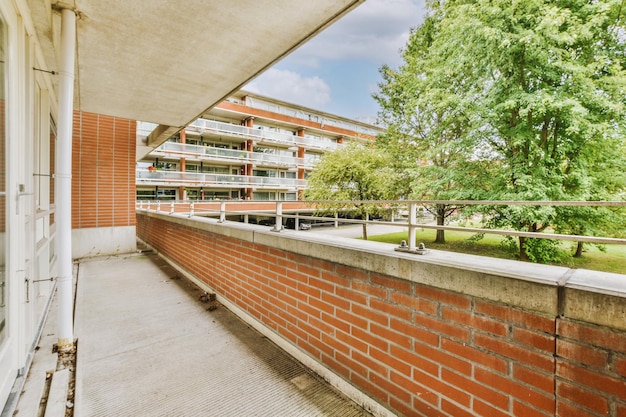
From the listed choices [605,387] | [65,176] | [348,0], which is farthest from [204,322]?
[348,0]

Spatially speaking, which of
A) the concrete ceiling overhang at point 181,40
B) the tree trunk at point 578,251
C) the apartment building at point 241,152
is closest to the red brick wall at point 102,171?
the concrete ceiling overhang at point 181,40

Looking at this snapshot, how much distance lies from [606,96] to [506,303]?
1092 cm

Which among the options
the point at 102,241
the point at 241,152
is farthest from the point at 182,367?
the point at 241,152

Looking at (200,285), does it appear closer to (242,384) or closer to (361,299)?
→ (242,384)

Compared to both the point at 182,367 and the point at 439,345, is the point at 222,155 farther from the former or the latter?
the point at 439,345

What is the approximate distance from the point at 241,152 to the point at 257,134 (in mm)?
2379

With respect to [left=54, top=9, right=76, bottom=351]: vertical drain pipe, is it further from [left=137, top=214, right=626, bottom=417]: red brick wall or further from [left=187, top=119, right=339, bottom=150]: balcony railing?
[left=187, top=119, right=339, bottom=150]: balcony railing

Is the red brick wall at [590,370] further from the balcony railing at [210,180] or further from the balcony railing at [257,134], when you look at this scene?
the balcony railing at [257,134]

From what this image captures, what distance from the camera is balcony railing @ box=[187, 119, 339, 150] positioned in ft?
78.1

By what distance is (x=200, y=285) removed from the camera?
17.7 feet

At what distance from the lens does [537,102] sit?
8297 millimetres

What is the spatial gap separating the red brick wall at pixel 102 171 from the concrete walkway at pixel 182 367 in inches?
207

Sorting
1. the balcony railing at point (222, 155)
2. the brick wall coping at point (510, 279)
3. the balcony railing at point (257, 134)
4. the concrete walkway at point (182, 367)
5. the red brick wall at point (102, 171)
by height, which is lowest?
the concrete walkway at point (182, 367)

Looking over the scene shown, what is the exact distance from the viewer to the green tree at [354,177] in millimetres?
16250
